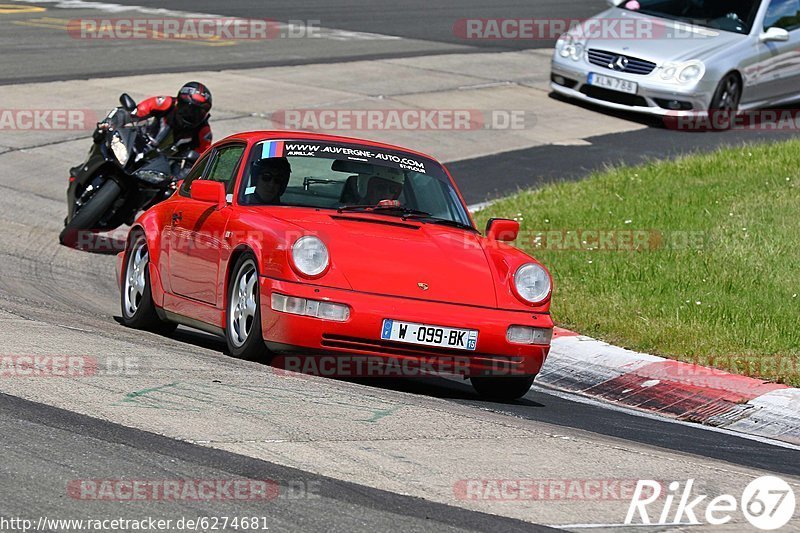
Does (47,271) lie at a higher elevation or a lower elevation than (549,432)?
lower

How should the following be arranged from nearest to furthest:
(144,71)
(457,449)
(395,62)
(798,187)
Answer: (457,449)
(798,187)
(144,71)
(395,62)

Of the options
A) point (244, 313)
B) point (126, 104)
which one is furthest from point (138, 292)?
point (126, 104)

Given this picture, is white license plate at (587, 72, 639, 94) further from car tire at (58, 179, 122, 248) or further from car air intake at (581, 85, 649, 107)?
car tire at (58, 179, 122, 248)

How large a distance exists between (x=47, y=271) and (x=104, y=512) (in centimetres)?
697

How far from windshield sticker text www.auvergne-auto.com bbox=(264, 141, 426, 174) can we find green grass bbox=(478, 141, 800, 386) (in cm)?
199

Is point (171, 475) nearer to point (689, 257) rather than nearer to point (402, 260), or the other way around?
point (402, 260)

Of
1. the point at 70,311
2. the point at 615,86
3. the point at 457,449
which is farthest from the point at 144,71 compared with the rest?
the point at 457,449

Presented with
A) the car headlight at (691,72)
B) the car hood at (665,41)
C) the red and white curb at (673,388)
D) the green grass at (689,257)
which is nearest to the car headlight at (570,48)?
the car hood at (665,41)

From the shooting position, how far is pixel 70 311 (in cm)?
982

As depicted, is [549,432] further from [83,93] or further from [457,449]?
[83,93]

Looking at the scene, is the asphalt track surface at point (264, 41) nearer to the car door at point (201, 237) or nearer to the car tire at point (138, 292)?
the car tire at point (138, 292)

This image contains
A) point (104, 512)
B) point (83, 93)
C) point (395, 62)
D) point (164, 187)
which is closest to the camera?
point (104, 512)

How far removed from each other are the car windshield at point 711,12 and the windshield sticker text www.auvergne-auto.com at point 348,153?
38.8 feet

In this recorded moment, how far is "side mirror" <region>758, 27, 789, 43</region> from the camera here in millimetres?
19641
